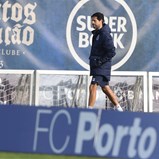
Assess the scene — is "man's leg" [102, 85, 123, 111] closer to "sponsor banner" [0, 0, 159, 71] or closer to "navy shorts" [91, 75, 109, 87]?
"navy shorts" [91, 75, 109, 87]

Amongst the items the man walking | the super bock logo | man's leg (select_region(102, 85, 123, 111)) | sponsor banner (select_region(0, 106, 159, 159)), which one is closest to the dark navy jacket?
the man walking

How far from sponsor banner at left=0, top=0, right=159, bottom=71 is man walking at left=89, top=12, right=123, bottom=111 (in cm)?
77

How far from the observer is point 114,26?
10859 millimetres

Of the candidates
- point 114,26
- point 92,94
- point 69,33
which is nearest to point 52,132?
point 92,94

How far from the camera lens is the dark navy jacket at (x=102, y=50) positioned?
1002cm

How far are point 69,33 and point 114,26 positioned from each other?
62 centimetres

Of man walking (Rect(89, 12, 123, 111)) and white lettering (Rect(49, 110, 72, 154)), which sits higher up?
man walking (Rect(89, 12, 123, 111))

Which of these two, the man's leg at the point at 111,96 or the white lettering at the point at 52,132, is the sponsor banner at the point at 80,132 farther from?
the man's leg at the point at 111,96

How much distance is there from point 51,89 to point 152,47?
1482 mm

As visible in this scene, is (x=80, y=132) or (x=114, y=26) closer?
(x=80, y=132)

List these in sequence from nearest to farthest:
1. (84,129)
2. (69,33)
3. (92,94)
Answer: (84,129) < (92,94) < (69,33)

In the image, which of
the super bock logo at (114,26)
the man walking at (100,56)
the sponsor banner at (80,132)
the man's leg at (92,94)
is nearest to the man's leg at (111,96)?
the man walking at (100,56)

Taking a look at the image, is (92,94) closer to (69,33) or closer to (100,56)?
(100,56)

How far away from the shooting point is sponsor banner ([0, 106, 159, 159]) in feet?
23.6
